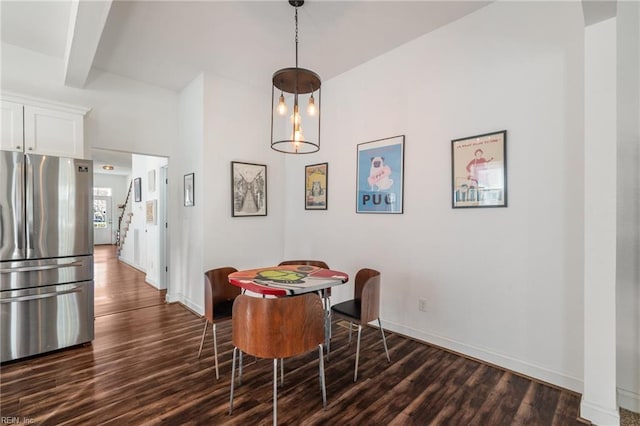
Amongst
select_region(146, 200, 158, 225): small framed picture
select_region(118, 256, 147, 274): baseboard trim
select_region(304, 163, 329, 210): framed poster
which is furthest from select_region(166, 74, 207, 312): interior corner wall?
select_region(118, 256, 147, 274): baseboard trim

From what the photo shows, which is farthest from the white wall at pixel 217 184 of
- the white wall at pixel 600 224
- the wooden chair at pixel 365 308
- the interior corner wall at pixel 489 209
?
the white wall at pixel 600 224

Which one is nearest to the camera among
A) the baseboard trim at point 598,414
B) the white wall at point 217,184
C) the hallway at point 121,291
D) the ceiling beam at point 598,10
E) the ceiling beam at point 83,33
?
the ceiling beam at point 598,10

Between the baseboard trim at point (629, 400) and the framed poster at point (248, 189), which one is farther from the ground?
the framed poster at point (248, 189)

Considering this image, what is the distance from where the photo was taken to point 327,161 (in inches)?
163

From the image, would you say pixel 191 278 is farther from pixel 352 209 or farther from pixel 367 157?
pixel 367 157

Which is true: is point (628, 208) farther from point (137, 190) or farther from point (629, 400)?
point (137, 190)

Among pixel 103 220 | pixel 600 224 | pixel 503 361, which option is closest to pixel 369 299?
pixel 503 361

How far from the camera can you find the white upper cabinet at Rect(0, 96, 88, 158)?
111 inches

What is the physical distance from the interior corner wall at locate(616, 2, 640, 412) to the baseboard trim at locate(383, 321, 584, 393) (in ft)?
0.95

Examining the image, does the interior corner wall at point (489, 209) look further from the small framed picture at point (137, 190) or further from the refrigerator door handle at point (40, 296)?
the small framed picture at point (137, 190)

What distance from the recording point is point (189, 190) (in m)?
4.25

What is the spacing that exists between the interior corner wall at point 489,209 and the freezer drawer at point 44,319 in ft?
10.0

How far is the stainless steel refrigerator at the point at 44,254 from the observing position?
2691 millimetres

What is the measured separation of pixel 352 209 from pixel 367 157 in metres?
0.69
